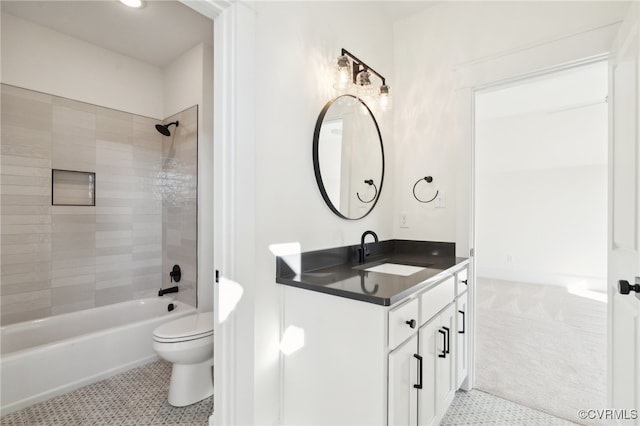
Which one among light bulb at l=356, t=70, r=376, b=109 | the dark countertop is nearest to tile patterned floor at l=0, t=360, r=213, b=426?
the dark countertop

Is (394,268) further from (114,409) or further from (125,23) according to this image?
(125,23)

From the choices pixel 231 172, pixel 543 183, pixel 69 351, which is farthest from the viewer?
pixel 543 183

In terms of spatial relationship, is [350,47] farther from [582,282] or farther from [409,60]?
[582,282]

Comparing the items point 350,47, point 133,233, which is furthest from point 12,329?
point 350,47

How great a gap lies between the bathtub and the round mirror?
170 centimetres

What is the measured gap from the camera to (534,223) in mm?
4938

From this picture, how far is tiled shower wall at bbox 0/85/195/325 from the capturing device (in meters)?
2.24

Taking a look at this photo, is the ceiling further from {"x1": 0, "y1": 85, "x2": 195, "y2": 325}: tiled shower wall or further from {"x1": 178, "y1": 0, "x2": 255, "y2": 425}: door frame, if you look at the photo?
{"x1": 178, "y1": 0, "x2": 255, "y2": 425}: door frame

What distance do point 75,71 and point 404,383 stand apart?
3338 millimetres

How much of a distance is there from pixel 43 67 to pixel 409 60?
2.91m

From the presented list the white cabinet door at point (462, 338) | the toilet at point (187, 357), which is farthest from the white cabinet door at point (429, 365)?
the toilet at point (187, 357)

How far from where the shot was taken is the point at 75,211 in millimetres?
2537

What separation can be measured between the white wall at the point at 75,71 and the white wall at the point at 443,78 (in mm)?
2394

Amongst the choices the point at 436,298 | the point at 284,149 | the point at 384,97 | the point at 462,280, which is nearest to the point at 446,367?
the point at 436,298
